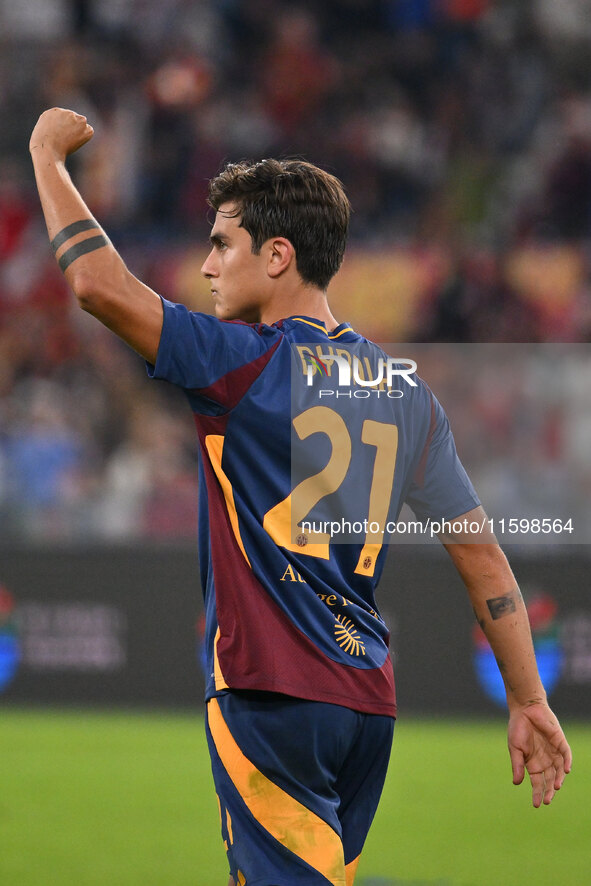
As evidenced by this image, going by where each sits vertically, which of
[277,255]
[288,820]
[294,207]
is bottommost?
[288,820]

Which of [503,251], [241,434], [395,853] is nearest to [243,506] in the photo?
[241,434]

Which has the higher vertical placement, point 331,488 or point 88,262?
point 88,262

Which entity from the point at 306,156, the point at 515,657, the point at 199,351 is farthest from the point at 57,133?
the point at 306,156

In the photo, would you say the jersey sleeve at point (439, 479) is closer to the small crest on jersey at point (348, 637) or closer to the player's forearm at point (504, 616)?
the player's forearm at point (504, 616)

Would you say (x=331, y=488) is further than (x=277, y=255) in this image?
No

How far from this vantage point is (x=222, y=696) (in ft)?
8.87

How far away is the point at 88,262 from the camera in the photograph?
8.09 ft

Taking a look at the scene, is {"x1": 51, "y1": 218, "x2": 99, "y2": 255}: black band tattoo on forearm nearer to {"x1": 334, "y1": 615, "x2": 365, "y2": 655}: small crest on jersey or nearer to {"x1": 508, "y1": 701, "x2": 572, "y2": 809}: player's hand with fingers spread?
{"x1": 334, "y1": 615, "x2": 365, "y2": 655}: small crest on jersey

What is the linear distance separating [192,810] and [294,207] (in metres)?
4.30

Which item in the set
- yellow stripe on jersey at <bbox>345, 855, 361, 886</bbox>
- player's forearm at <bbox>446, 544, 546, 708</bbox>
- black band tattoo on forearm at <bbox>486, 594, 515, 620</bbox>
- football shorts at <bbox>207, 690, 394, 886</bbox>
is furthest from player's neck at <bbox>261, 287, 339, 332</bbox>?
yellow stripe on jersey at <bbox>345, 855, 361, 886</bbox>

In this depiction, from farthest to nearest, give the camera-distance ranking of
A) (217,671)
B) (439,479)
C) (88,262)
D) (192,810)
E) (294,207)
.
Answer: (192,810), (439,479), (294,207), (217,671), (88,262)

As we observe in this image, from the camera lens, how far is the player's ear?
2844mm

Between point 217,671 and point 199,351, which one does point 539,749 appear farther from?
point 199,351

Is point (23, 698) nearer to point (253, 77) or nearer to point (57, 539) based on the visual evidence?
point (57, 539)
